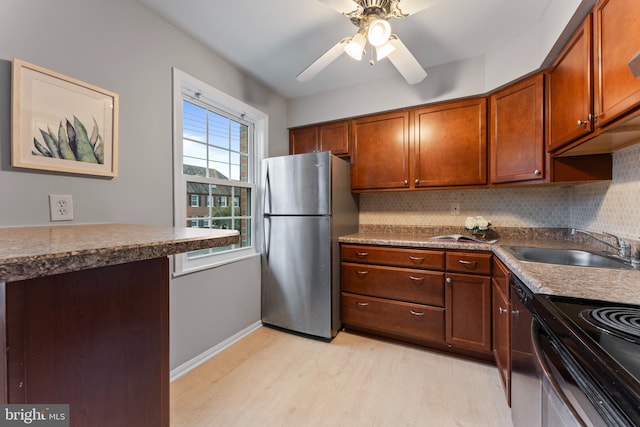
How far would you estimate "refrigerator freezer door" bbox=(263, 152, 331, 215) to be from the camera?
2.28 metres

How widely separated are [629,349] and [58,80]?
2203 millimetres

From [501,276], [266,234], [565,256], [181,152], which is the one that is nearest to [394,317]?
[501,276]

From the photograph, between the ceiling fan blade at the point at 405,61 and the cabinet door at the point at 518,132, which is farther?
the cabinet door at the point at 518,132

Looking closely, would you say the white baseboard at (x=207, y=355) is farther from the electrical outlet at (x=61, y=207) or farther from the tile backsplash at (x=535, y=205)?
the tile backsplash at (x=535, y=205)

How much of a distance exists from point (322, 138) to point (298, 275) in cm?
146

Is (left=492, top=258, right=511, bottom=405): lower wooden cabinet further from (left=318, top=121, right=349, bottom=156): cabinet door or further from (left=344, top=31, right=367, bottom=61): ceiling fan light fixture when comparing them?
(left=318, top=121, right=349, bottom=156): cabinet door

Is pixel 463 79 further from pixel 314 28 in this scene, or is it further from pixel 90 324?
pixel 90 324

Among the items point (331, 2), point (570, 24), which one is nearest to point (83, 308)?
point (331, 2)

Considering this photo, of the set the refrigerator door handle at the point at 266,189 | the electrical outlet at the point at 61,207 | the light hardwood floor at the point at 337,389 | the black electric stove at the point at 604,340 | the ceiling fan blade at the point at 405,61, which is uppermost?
the ceiling fan blade at the point at 405,61

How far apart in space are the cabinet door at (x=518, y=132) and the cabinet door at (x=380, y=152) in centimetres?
69

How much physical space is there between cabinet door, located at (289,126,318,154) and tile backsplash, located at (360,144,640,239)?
80 centimetres

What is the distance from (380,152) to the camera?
2.55m

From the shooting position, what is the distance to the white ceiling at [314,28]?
1599 mm

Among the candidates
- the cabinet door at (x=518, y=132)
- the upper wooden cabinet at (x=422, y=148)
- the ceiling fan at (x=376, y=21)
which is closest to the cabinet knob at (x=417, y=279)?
the upper wooden cabinet at (x=422, y=148)
